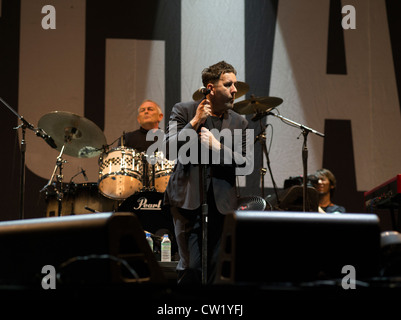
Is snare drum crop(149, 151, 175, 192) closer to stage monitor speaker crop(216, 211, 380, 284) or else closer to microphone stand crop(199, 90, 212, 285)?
microphone stand crop(199, 90, 212, 285)

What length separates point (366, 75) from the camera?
7.92m

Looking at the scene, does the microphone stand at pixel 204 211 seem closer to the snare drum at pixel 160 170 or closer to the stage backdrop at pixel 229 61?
the snare drum at pixel 160 170

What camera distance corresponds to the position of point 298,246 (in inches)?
83.8

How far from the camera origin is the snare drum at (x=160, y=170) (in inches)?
243

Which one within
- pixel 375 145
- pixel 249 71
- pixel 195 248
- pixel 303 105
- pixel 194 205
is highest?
pixel 249 71

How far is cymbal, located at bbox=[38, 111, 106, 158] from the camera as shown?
20.5ft

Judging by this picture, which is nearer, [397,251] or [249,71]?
[397,251]

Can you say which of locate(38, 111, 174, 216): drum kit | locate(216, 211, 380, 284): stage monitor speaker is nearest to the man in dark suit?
locate(216, 211, 380, 284): stage monitor speaker

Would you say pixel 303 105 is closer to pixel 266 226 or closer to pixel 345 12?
pixel 345 12

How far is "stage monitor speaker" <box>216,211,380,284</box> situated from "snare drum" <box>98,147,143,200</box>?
13.1 feet

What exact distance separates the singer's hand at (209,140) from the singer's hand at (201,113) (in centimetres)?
7
